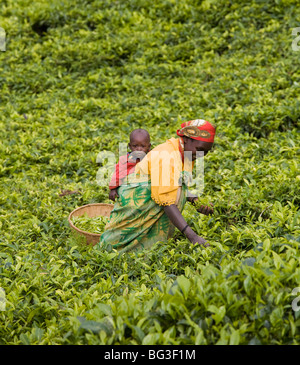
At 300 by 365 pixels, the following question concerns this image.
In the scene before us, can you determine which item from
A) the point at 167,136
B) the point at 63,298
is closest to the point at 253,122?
the point at 167,136

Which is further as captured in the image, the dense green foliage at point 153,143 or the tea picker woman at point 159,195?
the tea picker woman at point 159,195

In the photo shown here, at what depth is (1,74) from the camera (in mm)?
8711

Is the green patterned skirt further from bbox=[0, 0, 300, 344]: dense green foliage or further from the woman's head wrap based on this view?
the woman's head wrap

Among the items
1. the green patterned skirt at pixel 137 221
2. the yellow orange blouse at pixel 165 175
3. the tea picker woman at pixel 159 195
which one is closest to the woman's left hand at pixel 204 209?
the tea picker woman at pixel 159 195

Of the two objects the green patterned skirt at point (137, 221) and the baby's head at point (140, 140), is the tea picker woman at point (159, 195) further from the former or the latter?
the baby's head at point (140, 140)

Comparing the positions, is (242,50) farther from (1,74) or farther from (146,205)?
(146,205)

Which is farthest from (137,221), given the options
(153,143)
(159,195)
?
(153,143)

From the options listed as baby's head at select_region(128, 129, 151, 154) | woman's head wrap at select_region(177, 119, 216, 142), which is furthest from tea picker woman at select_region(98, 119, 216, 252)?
baby's head at select_region(128, 129, 151, 154)

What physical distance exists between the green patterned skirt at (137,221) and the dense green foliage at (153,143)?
118 mm

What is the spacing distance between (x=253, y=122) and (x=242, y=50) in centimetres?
Answer: 233

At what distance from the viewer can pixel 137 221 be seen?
3805 millimetres

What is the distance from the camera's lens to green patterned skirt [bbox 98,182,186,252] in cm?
371

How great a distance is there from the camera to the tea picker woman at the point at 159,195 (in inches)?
138

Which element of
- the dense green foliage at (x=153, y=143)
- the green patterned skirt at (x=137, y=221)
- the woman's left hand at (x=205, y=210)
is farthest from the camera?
the woman's left hand at (x=205, y=210)
